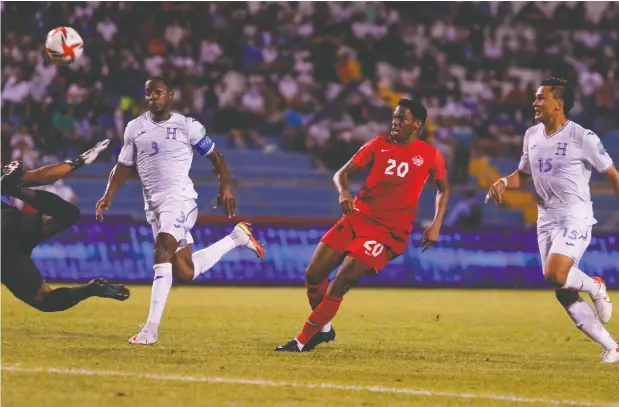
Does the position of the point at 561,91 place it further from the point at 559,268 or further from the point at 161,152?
the point at 161,152

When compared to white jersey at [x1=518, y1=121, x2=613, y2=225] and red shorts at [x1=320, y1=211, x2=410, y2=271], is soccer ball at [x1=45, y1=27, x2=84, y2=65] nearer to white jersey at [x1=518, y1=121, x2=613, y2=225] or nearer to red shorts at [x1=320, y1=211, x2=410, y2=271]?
red shorts at [x1=320, y1=211, x2=410, y2=271]

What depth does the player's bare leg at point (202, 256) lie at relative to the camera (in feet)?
35.8

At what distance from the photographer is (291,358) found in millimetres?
9391

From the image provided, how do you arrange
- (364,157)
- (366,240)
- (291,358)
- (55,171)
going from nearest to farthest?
(55,171) → (291,358) → (366,240) → (364,157)

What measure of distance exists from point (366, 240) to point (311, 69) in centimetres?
1442

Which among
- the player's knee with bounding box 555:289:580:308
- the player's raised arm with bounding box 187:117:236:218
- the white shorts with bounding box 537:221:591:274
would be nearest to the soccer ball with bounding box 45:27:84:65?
the player's raised arm with bounding box 187:117:236:218

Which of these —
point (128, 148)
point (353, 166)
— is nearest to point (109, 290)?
point (128, 148)

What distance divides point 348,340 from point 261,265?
24.7 ft

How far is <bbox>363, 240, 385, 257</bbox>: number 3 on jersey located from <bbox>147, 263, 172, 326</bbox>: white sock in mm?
1812

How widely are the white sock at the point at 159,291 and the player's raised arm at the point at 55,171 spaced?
4.71 ft

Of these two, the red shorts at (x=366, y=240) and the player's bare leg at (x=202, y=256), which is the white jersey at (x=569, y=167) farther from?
the player's bare leg at (x=202, y=256)

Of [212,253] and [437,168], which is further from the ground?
[437,168]

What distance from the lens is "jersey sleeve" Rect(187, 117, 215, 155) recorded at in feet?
35.1

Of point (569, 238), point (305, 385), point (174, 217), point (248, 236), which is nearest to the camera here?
point (305, 385)
